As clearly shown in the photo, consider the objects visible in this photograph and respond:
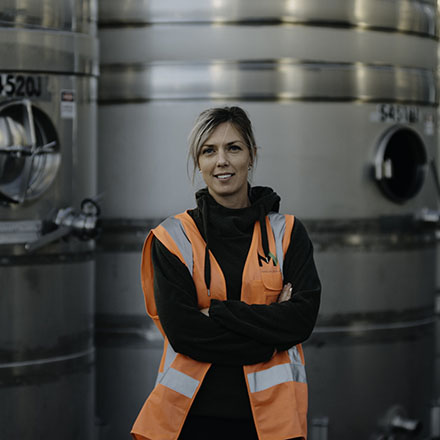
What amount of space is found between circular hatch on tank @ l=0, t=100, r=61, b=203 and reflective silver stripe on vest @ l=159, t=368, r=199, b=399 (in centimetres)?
180

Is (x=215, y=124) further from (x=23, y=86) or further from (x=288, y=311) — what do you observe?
(x=23, y=86)

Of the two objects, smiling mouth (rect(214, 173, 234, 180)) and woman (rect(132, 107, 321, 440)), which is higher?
smiling mouth (rect(214, 173, 234, 180))

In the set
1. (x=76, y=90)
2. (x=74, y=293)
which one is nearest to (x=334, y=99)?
(x=76, y=90)

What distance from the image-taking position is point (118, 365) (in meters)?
5.29

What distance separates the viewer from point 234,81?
16.9ft

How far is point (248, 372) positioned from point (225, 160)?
65 centimetres

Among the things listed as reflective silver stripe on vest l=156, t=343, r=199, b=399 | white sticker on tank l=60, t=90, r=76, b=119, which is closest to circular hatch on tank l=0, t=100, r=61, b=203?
white sticker on tank l=60, t=90, r=76, b=119

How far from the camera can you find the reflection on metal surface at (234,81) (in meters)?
5.14

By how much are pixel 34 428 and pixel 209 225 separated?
2.04 metres

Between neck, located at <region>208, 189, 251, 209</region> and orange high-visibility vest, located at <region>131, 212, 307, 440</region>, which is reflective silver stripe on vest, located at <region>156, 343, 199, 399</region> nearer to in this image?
orange high-visibility vest, located at <region>131, 212, 307, 440</region>

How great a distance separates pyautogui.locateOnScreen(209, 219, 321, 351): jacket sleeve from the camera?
2.82 m

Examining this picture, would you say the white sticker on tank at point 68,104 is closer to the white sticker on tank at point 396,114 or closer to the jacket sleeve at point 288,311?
the white sticker on tank at point 396,114

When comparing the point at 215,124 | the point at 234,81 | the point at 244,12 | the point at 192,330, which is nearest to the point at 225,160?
the point at 215,124

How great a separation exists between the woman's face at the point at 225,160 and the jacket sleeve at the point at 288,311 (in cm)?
25
